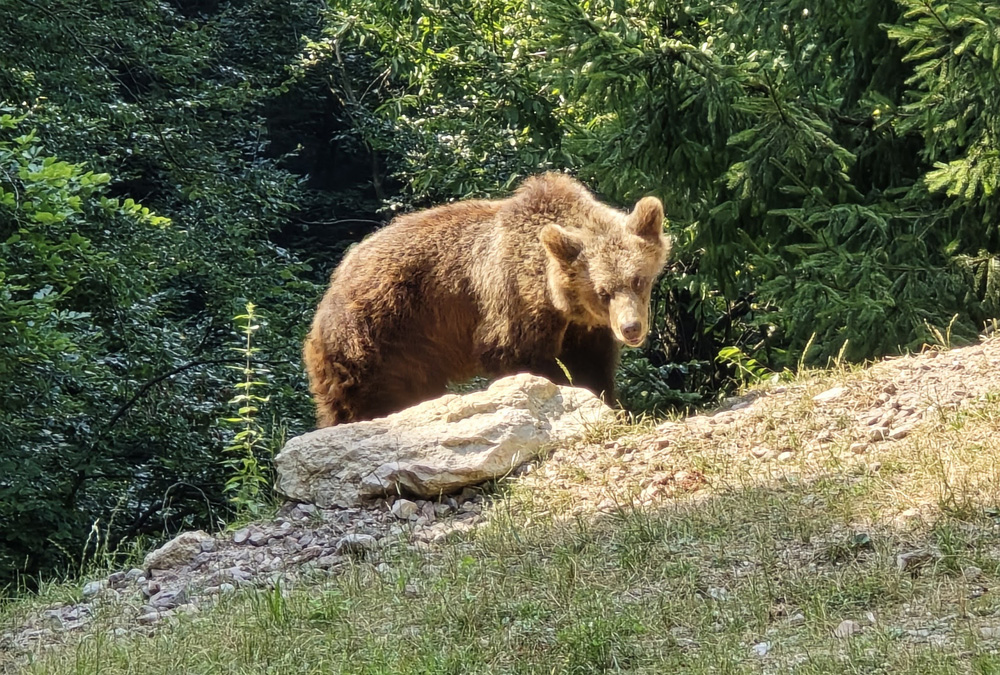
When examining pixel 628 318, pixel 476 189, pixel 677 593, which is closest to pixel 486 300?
pixel 628 318

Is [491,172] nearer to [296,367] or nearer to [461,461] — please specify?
[296,367]

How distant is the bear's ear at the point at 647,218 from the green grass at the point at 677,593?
7.47 feet

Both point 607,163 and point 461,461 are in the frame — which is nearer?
point 461,461

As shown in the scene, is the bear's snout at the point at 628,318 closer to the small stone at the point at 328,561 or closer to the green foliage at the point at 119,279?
the small stone at the point at 328,561

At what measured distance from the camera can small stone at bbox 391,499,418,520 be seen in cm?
609

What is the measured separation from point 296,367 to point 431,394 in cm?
482

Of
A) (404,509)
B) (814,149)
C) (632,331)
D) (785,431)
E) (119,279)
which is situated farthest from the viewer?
(119,279)

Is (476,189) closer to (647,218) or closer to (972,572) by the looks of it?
(647,218)

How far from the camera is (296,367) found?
1262cm

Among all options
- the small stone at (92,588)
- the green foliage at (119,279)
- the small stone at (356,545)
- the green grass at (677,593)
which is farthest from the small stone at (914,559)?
the green foliage at (119,279)

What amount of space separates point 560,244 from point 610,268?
336mm

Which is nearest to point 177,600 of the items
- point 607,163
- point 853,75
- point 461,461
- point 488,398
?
point 461,461

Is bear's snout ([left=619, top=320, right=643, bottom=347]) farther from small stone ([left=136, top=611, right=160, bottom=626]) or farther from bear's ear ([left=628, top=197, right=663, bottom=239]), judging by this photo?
small stone ([left=136, top=611, right=160, bottom=626])

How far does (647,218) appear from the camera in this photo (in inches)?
302
